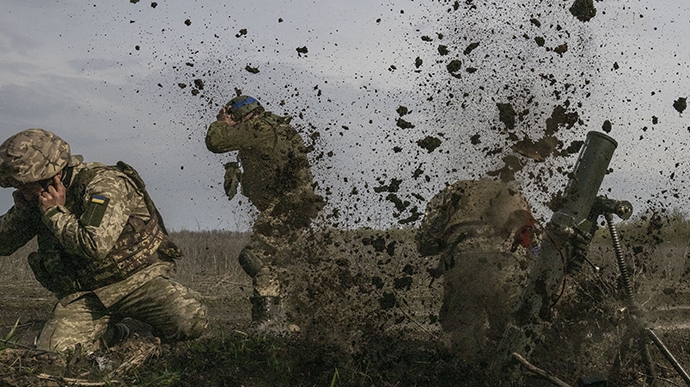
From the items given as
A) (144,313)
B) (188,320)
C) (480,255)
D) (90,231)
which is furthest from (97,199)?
(480,255)

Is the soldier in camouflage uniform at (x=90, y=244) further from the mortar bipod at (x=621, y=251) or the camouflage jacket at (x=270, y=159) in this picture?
the mortar bipod at (x=621, y=251)

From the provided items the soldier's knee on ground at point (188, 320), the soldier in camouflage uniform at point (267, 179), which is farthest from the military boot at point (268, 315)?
the soldier's knee on ground at point (188, 320)

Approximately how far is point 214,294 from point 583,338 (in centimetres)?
596

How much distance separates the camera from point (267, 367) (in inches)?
208

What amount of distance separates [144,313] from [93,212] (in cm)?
98

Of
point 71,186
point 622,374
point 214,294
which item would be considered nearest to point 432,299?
point 214,294

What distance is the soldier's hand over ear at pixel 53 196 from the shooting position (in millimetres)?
5518

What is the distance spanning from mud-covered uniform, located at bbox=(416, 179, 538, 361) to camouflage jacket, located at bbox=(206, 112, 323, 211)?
1764mm

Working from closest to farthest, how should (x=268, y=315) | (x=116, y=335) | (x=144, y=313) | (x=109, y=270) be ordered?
(x=109, y=270) → (x=144, y=313) → (x=116, y=335) → (x=268, y=315)

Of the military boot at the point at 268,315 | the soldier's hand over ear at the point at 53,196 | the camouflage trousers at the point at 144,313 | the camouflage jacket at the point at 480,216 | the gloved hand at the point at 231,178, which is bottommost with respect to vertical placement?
the camouflage trousers at the point at 144,313

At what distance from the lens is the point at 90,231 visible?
538 cm

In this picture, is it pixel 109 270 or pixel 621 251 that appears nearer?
pixel 621 251

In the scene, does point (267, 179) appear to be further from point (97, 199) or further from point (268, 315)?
point (97, 199)

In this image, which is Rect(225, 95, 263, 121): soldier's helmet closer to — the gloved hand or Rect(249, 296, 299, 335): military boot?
the gloved hand
